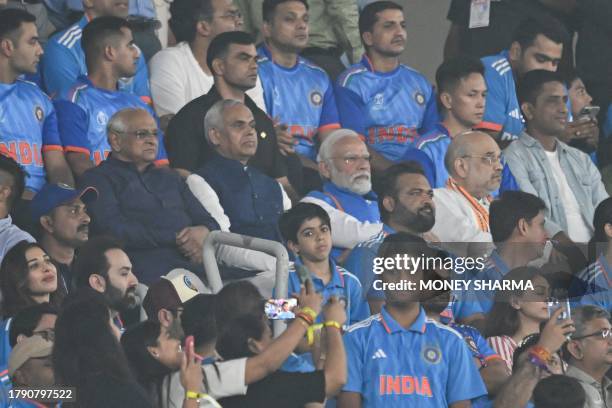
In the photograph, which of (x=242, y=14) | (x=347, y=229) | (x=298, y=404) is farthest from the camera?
(x=242, y=14)

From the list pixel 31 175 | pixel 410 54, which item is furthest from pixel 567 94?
pixel 31 175

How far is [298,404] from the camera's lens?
6.54m

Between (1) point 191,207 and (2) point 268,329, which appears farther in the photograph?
(1) point 191,207

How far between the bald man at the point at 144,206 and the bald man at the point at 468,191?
51.8 inches

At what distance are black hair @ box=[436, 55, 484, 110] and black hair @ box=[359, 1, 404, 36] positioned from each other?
44cm

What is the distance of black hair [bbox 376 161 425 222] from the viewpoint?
26.1 feet

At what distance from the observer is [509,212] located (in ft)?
26.8

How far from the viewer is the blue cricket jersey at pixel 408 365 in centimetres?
692

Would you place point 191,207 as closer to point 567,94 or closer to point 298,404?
point 298,404

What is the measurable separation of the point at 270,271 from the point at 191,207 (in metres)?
0.47

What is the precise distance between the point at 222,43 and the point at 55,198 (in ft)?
4.77

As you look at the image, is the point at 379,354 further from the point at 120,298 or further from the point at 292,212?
the point at 120,298

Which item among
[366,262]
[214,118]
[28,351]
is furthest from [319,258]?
[28,351]

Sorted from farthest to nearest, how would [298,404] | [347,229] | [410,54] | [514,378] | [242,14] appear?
1. [410,54]
2. [242,14]
3. [347,229]
4. [514,378]
5. [298,404]
